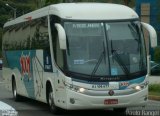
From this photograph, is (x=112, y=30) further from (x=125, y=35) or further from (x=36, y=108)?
(x=36, y=108)

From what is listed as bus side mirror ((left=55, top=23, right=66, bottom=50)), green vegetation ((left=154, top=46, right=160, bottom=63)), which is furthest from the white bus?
green vegetation ((left=154, top=46, right=160, bottom=63))

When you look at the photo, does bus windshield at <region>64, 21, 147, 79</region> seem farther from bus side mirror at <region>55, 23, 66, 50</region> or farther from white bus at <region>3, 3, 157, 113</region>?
bus side mirror at <region>55, 23, 66, 50</region>

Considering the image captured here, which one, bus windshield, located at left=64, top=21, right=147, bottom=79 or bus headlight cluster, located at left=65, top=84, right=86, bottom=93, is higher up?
bus windshield, located at left=64, top=21, right=147, bottom=79

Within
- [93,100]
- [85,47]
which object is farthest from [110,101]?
[85,47]

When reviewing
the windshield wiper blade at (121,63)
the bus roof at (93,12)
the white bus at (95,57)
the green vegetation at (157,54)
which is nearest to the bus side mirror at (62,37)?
the white bus at (95,57)

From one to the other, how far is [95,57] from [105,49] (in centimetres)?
36

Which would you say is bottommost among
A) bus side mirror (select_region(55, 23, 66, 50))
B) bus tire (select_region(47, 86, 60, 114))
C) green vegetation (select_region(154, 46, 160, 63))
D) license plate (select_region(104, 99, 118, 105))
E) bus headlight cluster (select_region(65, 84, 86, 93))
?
green vegetation (select_region(154, 46, 160, 63))

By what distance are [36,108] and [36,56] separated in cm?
195

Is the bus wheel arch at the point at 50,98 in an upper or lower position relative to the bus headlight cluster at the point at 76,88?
lower

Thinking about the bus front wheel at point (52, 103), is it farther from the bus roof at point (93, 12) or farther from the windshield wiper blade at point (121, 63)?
the windshield wiper blade at point (121, 63)

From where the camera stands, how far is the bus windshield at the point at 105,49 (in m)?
15.3

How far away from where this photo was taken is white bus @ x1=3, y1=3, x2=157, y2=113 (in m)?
15.1

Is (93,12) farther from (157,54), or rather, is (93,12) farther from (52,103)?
(157,54)

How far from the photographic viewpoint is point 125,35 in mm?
15758
